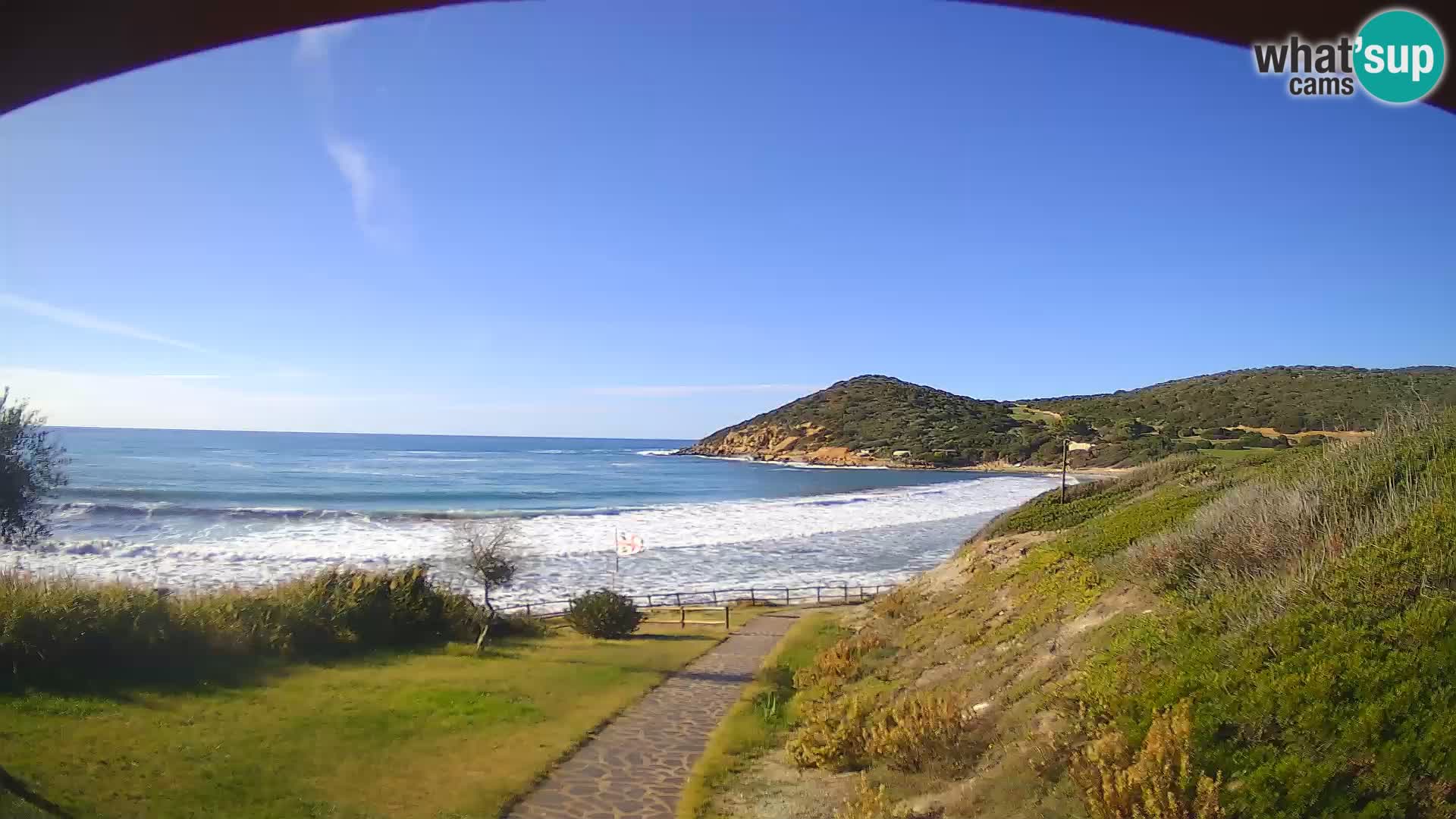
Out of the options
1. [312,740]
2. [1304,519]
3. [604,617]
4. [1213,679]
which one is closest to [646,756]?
[312,740]

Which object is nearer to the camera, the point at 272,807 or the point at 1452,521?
the point at 1452,521

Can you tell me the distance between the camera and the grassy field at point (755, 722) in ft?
30.5

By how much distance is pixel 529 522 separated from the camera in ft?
158

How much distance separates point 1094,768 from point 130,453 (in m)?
122

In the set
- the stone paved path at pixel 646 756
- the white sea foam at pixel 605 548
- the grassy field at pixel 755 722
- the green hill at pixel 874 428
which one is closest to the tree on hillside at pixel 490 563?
the stone paved path at pixel 646 756

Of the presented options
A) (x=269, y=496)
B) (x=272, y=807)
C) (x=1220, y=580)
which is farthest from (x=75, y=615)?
(x=269, y=496)

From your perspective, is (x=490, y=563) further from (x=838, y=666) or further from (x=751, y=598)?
(x=838, y=666)

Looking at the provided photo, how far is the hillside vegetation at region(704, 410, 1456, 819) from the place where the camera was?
4582mm

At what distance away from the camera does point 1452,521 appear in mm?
5902

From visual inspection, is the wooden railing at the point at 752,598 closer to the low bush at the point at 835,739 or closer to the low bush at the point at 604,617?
the low bush at the point at 604,617

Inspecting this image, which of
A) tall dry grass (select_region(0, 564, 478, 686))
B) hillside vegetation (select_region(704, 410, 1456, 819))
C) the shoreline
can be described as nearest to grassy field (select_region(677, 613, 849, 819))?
hillside vegetation (select_region(704, 410, 1456, 819))

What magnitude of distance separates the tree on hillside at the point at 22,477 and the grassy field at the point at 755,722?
13520 mm

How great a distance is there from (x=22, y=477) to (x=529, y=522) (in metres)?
33.0

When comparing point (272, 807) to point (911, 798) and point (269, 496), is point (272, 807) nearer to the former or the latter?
point (911, 798)
